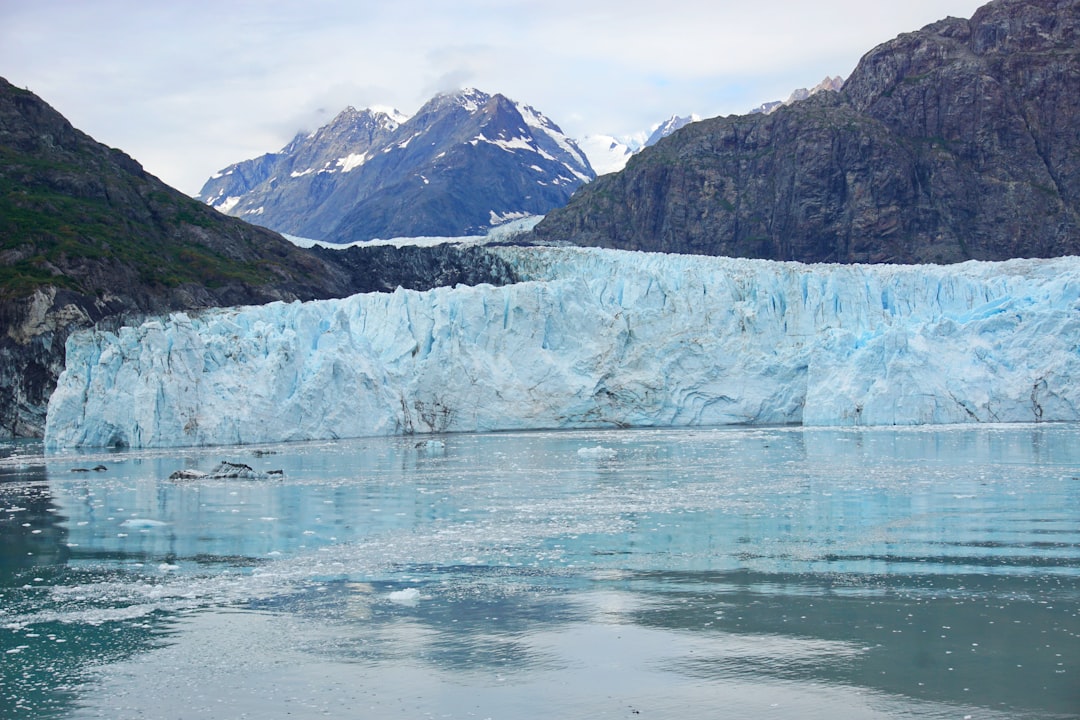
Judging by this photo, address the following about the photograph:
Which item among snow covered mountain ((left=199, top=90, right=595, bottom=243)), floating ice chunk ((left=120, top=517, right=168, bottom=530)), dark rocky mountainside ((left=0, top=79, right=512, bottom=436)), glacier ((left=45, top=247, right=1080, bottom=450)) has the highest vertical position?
snow covered mountain ((left=199, top=90, right=595, bottom=243))

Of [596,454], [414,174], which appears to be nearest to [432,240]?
[596,454]

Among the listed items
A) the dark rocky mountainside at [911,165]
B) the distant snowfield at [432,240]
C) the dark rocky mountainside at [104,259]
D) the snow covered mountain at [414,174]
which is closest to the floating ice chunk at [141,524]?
the dark rocky mountainside at [104,259]

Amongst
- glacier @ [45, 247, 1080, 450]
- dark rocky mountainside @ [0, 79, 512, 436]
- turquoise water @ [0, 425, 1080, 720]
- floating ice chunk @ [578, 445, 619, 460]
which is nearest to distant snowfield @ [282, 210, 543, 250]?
dark rocky mountainside @ [0, 79, 512, 436]

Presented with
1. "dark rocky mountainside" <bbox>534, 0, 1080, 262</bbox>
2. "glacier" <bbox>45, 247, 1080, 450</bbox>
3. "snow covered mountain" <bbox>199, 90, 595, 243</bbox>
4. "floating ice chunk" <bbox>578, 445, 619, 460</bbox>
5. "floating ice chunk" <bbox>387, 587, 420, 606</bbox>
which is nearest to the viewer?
"floating ice chunk" <bbox>387, 587, 420, 606</bbox>

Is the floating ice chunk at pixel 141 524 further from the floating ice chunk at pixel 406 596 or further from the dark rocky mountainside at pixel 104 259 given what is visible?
the dark rocky mountainside at pixel 104 259

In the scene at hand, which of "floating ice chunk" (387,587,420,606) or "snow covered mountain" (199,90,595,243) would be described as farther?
"snow covered mountain" (199,90,595,243)

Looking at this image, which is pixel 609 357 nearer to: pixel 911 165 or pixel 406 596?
pixel 406 596

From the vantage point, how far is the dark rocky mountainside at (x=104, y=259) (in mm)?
37406

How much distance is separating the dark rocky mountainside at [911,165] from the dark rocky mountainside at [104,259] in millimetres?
24188

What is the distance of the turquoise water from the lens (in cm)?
647

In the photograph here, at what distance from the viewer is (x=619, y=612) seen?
8.35m

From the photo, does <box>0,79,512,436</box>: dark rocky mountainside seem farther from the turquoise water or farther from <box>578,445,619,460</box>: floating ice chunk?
the turquoise water

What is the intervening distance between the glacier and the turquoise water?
444 inches

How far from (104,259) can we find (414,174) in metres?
82.4
